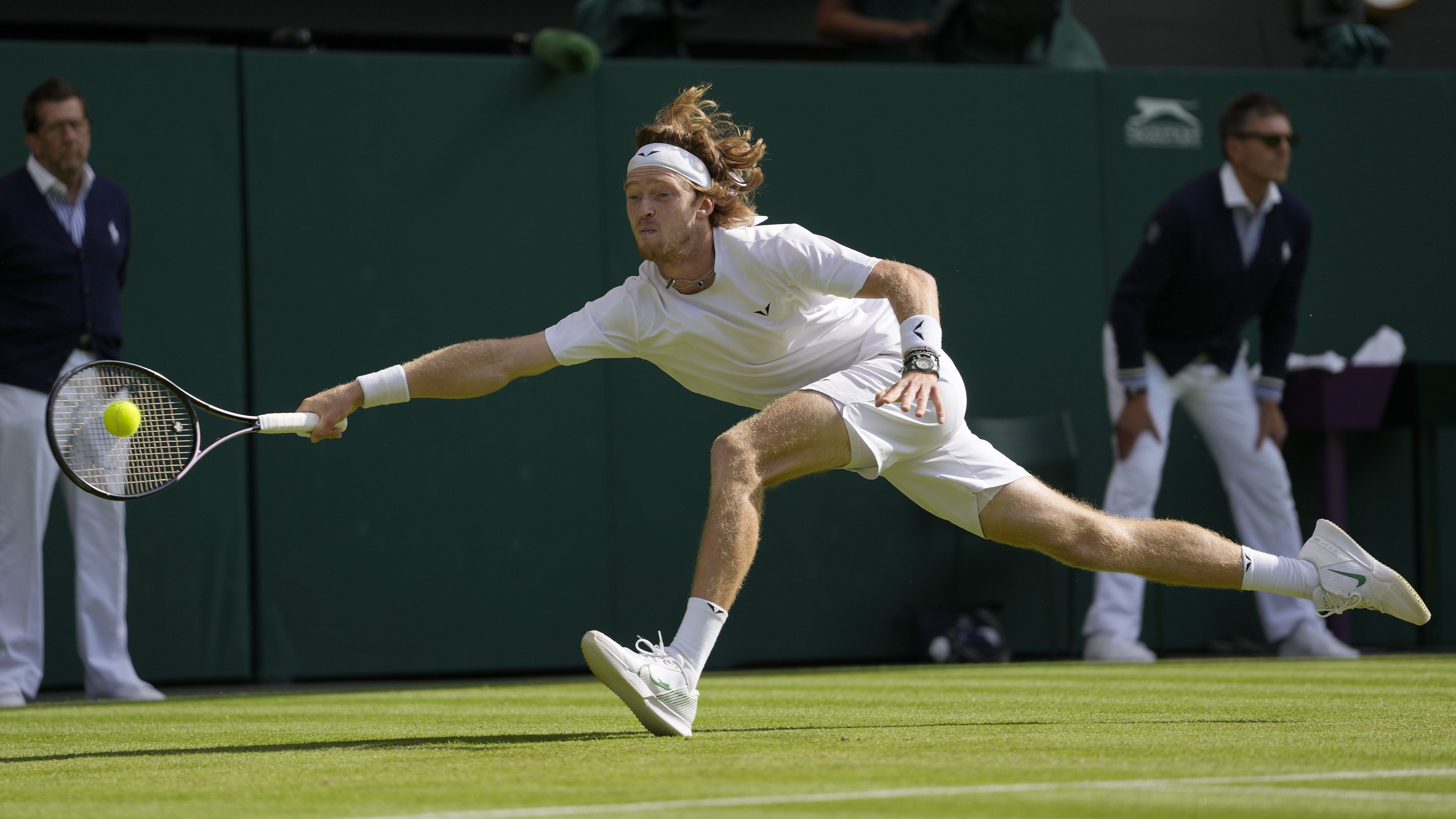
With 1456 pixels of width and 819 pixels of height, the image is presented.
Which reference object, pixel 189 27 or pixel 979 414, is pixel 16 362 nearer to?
pixel 189 27

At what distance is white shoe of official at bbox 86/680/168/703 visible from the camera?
7.13 meters

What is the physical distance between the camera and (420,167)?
8.59 m

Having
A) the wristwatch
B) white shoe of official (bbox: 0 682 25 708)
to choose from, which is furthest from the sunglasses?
white shoe of official (bbox: 0 682 25 708)

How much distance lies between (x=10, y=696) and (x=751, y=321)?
12.5ft

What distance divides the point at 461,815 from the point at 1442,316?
321 inches

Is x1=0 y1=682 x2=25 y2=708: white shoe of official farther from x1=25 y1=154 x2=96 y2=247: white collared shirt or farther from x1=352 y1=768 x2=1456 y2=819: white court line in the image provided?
x1=352 y1=768 x2=1456 y2=819: white court line

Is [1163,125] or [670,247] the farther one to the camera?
[1163,125]

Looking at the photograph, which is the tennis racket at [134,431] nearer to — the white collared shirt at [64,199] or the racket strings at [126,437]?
the racket strings at [126,437]

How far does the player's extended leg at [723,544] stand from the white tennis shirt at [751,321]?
0.35 meters

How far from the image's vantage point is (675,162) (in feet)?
16.2

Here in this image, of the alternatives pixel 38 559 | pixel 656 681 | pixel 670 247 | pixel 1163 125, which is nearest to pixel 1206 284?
pixel 1163 125

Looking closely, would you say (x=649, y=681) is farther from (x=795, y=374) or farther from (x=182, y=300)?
(x=182, y=300)

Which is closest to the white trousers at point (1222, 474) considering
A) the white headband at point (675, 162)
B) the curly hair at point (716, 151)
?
the curly hair at point (716, 151)

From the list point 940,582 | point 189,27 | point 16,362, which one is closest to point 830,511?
point 940,582
